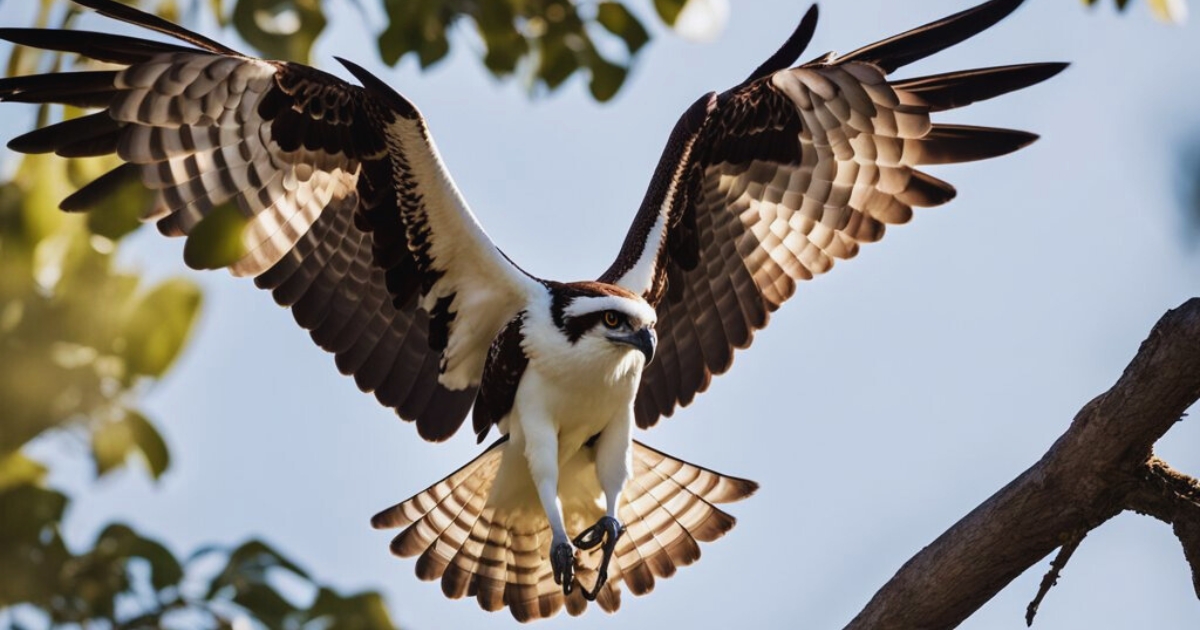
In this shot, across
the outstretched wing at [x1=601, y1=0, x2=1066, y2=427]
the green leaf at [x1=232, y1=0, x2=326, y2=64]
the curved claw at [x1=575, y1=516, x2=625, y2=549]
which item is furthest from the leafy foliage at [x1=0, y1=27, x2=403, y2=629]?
the outstretched wing at [x1=601, y1=0, x2=1066, y2=427]

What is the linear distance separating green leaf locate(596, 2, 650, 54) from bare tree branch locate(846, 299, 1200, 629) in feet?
6.13

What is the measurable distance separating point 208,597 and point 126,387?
0.42 m

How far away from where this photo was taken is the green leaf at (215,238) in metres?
2.24

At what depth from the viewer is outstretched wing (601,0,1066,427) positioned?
6496mm

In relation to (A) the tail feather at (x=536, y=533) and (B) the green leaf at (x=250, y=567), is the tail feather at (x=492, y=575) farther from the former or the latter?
(B) the green leaf at (x=250, y=567)

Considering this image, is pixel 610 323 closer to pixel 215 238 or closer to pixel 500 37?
pixel 500 37

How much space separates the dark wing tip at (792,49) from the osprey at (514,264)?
0.01 m

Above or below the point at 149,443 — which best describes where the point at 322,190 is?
above

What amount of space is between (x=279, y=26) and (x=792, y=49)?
153 inches

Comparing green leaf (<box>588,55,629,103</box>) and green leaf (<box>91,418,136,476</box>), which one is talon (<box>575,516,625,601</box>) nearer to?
green leaf (<box>588,55,629,103</box>)

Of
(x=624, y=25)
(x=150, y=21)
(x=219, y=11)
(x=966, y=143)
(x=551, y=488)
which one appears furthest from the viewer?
(x=966, y=143)

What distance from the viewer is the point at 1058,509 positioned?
4652 mm

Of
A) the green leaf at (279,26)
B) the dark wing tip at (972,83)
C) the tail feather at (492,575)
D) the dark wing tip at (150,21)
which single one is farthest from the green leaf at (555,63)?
the tail feather at (492,575)

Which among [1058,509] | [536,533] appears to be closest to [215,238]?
[1058,509]
